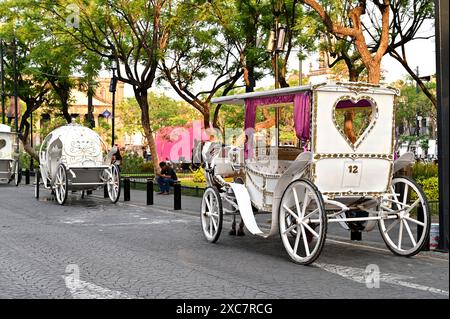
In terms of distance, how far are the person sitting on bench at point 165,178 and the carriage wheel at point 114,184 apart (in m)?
3.35

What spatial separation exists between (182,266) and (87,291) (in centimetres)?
171

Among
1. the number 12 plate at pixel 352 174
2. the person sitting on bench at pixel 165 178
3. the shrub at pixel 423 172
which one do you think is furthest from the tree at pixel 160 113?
→ the number 12 plate at pixel 352 174

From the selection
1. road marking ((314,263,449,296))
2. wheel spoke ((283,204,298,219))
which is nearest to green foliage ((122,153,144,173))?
wheel spoke ((283,204,298,219))

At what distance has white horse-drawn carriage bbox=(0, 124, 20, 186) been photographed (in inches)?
1038

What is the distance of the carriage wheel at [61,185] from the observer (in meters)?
16.8

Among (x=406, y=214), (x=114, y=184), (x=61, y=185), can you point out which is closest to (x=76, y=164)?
(x=61, y=185)

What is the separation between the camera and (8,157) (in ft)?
88.6

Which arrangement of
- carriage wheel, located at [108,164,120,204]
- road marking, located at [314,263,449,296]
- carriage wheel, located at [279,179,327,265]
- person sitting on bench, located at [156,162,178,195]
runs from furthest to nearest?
person sitting on bench, located at [156,162,178,195] < carriage wheel, located at [108,164,120,204] < carriage wheel, located at [279,179,327,265] < road marking, located at [314,263,449,296]

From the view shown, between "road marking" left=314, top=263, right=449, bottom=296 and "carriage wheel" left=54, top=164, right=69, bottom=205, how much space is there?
10.4 meters

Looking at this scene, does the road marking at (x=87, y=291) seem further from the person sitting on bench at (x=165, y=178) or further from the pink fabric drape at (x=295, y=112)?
the person sitting on bench at (x=165, y=178)

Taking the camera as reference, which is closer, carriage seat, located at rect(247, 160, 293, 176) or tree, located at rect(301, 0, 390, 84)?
carriage seat, located at rect(247, 160, 293, 176)

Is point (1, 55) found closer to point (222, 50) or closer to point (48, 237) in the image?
point (222, 50)

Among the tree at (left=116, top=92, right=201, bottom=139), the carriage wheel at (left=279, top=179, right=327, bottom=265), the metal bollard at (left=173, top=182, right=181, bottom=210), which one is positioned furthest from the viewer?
the tree at (left=116, top=92, right=201, bottom=139)
